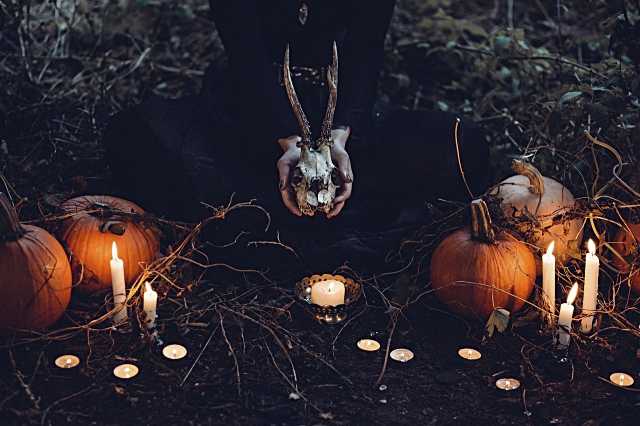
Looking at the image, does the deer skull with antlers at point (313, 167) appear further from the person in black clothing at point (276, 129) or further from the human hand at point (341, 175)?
the person in black clothing at point (276, 129)

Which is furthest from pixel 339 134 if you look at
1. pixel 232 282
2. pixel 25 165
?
pixel 25 165

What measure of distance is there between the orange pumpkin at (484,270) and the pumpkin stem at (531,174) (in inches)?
9.3

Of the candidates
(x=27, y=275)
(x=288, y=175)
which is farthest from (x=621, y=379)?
(x=27, y=275)

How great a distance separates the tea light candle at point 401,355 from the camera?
261cm

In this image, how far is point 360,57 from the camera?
3.16 m

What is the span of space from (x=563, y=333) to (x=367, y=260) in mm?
773

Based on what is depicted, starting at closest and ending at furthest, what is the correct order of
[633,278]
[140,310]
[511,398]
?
[511,398] < [140,310] < [633,278]

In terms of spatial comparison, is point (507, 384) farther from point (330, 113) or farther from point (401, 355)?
point (330, 113)

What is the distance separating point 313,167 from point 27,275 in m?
0.92

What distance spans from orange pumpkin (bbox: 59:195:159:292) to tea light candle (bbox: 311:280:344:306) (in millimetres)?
578

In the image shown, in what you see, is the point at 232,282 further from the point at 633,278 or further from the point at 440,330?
the point at 633,278

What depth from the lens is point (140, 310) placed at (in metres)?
2.64

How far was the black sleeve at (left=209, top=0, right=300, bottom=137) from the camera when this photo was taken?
3.02 meters

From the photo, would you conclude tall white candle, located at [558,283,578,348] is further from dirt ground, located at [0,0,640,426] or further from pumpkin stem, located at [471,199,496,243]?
pumpkin stem, located at [471,199,496,243]
